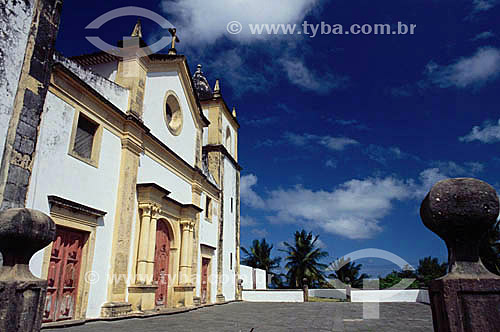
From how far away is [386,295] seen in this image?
1888 centimetres

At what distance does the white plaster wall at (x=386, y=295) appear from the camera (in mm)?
18172

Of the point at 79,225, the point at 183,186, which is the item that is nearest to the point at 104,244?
the point at 79,225

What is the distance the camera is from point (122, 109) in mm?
10055

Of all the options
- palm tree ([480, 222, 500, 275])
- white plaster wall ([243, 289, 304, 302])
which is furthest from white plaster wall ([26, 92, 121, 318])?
palm tree ([480, 222, 500, 275])

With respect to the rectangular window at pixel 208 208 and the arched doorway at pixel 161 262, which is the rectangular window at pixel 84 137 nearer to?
the arched doorway at pixel 161 262

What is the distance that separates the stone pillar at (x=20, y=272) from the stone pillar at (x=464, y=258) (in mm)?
2895

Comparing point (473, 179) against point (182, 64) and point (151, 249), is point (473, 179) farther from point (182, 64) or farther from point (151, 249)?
point (182, 64)

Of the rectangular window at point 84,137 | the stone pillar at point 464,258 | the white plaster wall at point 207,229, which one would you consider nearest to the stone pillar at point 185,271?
the white plaster wall at point 207,229

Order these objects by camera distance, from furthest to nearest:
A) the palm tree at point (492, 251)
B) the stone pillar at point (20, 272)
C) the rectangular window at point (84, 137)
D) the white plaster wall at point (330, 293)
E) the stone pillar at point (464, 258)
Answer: the white plaster wall at point (330, 293)
the palm tree at point (492, 251)
the rectangular window at point (84, 137)
the stone pillar at point (20, 272)
the stone pillar at point (464, 258)

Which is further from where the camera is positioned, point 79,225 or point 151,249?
point 151,249

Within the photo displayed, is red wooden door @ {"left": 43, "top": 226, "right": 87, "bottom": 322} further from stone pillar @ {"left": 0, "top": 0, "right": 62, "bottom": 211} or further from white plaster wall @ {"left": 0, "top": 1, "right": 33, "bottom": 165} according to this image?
white plaster wall @ {"left": 0, "top": 1, "right": 33, "bottom": 165}

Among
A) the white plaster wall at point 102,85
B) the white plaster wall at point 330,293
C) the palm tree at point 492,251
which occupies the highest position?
the white plaster wall at point 102,85

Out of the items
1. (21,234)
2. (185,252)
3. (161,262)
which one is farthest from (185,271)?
(21,234)

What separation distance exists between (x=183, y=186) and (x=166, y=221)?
6.57ft
